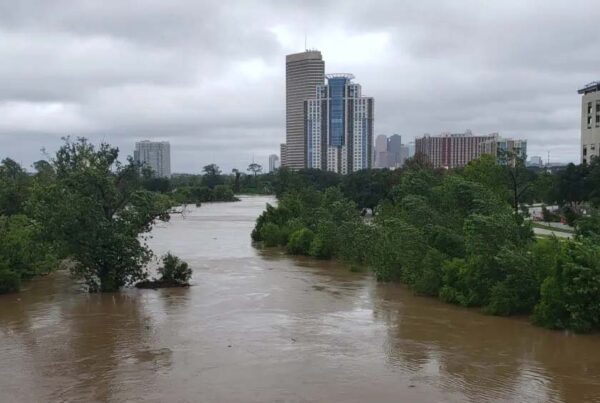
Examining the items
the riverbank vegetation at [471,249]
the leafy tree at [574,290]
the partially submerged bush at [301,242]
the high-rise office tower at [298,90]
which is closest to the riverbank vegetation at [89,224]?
the riverbank vegetation at [471,249]

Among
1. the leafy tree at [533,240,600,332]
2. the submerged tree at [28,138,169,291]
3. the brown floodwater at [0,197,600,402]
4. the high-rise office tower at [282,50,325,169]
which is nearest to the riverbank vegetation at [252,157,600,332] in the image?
the leafy tree at [533,240,600,332]

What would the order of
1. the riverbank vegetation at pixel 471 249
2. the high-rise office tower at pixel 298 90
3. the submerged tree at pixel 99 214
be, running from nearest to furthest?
the riverbank vegetation at pixel 471 249, the submerged tree at pixel 99 214, the high-rise office tower at pixel 298 90

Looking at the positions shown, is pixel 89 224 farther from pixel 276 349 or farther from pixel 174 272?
pixel 276 349

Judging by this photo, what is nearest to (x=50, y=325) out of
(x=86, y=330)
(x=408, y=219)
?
(x=86, y=330)

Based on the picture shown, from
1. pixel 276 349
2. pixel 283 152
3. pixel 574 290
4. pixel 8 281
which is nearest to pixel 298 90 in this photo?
pixel 283 152

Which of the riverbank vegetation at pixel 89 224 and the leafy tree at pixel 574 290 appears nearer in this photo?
the leafy tree at pixel 574 290

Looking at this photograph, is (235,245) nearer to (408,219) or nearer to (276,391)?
(408,219)

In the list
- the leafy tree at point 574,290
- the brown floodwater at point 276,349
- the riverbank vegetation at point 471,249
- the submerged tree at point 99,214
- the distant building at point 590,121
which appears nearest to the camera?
the brown floodwater at point 276,349

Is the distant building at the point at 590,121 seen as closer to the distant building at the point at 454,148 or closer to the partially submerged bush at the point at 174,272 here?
the distant building at the point at 454,148
